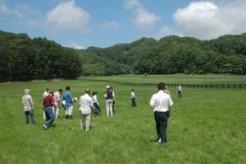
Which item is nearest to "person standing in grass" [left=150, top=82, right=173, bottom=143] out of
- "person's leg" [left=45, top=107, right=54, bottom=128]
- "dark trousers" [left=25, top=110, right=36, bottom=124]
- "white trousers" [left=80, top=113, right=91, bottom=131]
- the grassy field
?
the grassy field

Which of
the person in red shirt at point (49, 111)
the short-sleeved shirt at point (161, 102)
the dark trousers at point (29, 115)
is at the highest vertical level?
the short-sleeved shirt at point (161, 102)

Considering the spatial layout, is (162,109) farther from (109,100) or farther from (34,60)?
(34,60)

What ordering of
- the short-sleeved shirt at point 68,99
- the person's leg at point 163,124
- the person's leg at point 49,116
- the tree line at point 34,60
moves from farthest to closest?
the tree line at point 34,60
the short-sleeved shirt at point 68,99
the person's leg at point 49,116
the person's leg at point 163,124

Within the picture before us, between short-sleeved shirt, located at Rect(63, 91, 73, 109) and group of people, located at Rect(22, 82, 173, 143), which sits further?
short-sleeved shirt, located at Rect(63, 91, 73, 109)

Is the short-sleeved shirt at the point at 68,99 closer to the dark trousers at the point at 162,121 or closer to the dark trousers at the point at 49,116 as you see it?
the dark trousers at the point at 49,116

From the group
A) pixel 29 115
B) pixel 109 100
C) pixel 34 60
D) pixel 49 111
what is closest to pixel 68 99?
pixel 109 100

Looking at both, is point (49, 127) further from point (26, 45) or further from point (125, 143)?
point (26, 45)

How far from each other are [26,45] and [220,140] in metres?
158

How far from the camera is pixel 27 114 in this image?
25688 mm

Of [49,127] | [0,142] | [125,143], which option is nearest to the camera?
[125,143]

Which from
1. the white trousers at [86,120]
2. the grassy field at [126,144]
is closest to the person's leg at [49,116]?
the grassy field at [126,144]

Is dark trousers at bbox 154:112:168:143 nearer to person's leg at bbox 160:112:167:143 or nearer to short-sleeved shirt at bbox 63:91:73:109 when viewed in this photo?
person's leg at bbox 160:112:167:143

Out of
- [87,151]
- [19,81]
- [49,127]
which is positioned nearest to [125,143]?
[87,151]

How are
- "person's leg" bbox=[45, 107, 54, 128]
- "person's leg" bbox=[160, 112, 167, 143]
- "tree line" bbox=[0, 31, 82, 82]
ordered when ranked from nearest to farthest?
"person's leg" bbox=[160, 112, 167, 143] → "person's leg" bbox=[45, 107, 54, 128] → "tree line" bbox=[0, 31, 82, 82]
